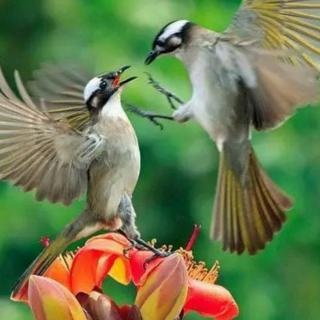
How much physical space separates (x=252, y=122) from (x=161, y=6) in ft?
4.42

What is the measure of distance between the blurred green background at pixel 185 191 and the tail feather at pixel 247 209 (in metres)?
1.04

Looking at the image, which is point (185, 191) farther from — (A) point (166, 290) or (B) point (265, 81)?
(A) point (166, 290)

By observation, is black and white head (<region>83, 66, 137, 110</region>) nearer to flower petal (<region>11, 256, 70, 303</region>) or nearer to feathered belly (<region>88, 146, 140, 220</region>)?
feathered belly (<region>88, 146, 140, 220</region>)

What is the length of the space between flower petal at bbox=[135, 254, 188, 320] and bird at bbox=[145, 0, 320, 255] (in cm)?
23

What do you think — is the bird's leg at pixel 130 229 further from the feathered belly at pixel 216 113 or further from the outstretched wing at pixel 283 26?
the outstretched wing at pixel 283 26

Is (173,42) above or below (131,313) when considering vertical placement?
above

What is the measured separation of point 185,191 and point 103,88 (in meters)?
Answer: 1.47

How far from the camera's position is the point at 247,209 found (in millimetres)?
2059

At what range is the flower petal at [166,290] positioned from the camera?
5.60ft

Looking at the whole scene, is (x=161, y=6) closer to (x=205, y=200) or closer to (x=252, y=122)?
(x=205, y=200)

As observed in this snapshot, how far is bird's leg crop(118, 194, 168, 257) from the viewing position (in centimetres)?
180

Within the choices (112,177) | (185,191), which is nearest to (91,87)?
(112,177)

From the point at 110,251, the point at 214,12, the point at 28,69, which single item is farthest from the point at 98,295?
the point at 28,69

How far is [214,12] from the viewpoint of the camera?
10.6 feet
